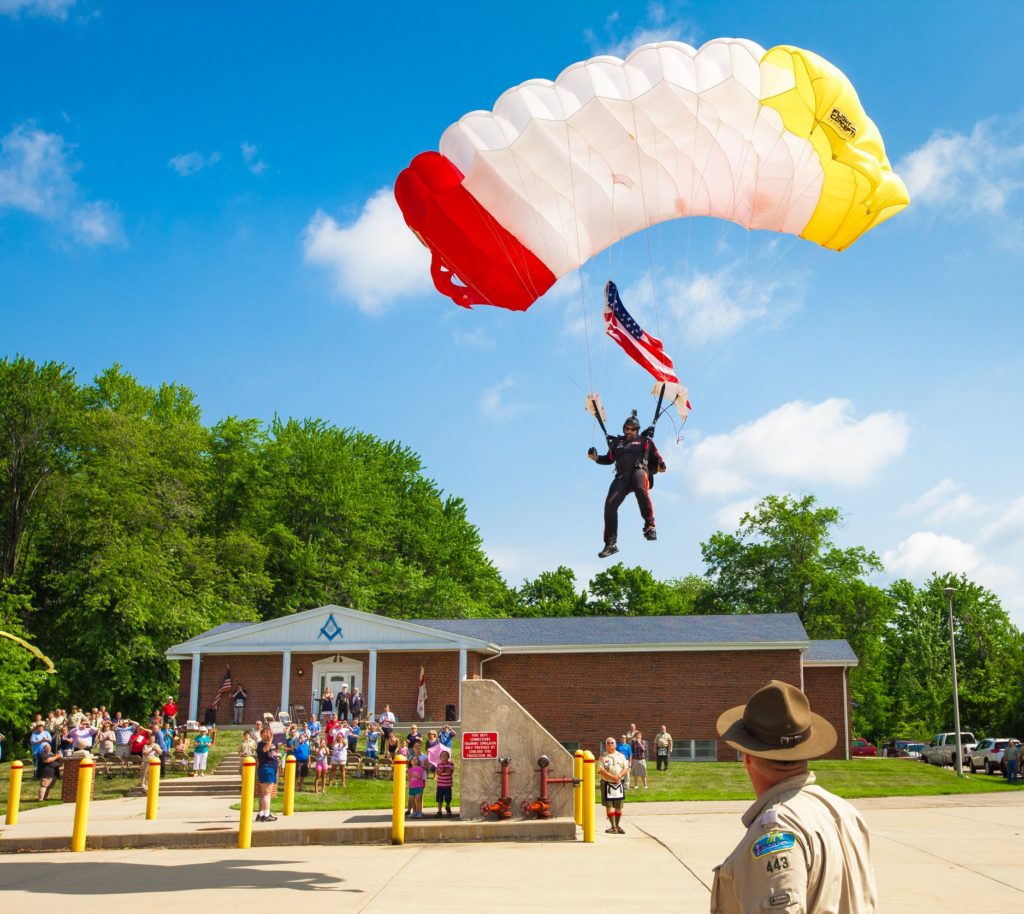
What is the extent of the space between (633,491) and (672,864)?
5.30 metres

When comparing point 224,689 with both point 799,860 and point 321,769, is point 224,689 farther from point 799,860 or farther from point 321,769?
point 799,860

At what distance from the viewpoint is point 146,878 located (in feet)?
35.2

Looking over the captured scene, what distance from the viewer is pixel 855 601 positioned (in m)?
59.2

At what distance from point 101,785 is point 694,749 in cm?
1807

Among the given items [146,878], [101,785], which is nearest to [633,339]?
[146,878]

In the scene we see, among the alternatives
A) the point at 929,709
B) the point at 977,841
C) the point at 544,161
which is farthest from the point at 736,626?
the point at 929,709

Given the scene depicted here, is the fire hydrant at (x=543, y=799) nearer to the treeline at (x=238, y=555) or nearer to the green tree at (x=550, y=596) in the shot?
the treeline at (x=238, y=555)

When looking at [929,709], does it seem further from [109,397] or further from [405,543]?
[109,397]

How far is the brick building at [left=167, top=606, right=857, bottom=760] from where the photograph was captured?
3338cm

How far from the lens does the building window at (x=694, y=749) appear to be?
3309 centimetres

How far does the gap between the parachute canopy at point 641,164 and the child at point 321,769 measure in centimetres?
1211

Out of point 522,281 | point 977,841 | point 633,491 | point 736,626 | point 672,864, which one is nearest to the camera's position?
point 672,864

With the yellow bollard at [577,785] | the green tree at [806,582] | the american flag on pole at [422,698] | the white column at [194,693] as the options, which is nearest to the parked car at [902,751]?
the green tree at [806,582]

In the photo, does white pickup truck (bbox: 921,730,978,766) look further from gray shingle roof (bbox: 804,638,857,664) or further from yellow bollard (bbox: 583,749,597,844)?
yellow bollard (bbox: 583,749,597,844)
